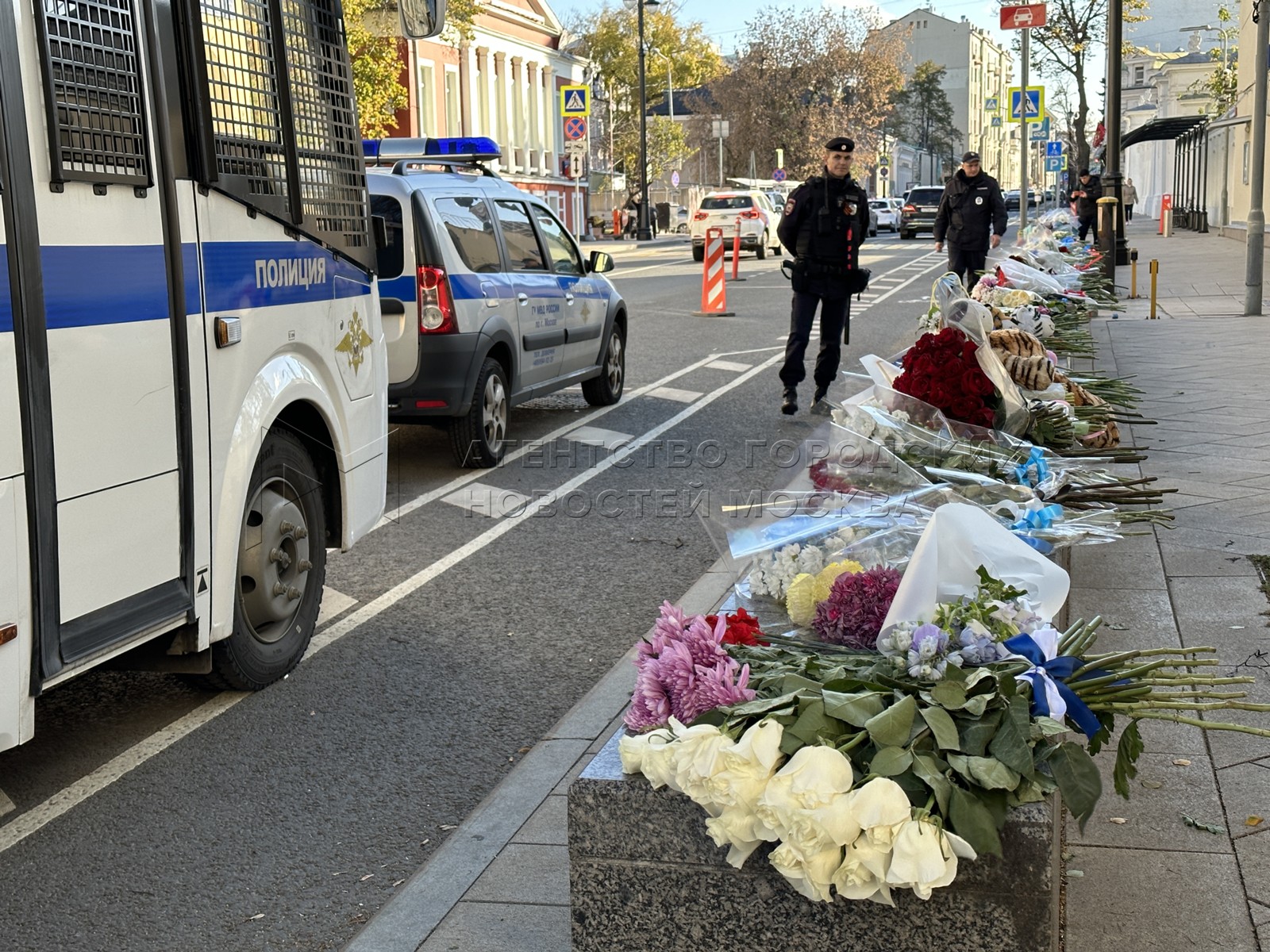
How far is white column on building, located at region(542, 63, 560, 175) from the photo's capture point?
6962cm

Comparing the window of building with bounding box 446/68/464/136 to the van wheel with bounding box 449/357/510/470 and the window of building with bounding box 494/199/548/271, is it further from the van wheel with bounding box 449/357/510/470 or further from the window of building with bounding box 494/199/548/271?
the van wheel with bounding box 449/357/510/470

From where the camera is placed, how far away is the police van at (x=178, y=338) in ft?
11.9

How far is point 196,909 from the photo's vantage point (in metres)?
3.65

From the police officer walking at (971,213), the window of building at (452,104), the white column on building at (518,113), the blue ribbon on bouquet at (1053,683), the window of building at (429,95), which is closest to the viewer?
the blue ribbon on bouquet at (1053,683)

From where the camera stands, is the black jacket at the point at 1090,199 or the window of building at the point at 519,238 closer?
the window of building at the point at 519,238

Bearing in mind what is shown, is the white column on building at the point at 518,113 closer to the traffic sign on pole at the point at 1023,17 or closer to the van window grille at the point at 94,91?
the traffic sign on pole at the point at 1023,17

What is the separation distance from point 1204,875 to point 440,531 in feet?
17.2

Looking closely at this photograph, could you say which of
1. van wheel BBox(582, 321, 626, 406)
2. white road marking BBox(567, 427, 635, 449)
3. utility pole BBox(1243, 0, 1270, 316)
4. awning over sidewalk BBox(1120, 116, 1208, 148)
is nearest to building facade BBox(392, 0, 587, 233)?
awning over sidewalk BBox(1120, 116, 1208, 148)

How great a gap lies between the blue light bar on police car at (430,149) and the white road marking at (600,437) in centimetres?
215

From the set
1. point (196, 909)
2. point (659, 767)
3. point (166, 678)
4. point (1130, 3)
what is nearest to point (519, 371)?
point (166, 678)

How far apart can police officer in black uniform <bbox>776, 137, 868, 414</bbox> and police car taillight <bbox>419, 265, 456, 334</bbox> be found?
2967 millimetres

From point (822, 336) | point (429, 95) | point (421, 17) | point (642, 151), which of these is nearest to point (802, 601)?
point (421, 17)

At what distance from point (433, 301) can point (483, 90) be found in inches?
2179

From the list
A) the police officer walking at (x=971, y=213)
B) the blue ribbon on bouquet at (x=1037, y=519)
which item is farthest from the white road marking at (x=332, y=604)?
the police officer walking at (x=971, y=213)
